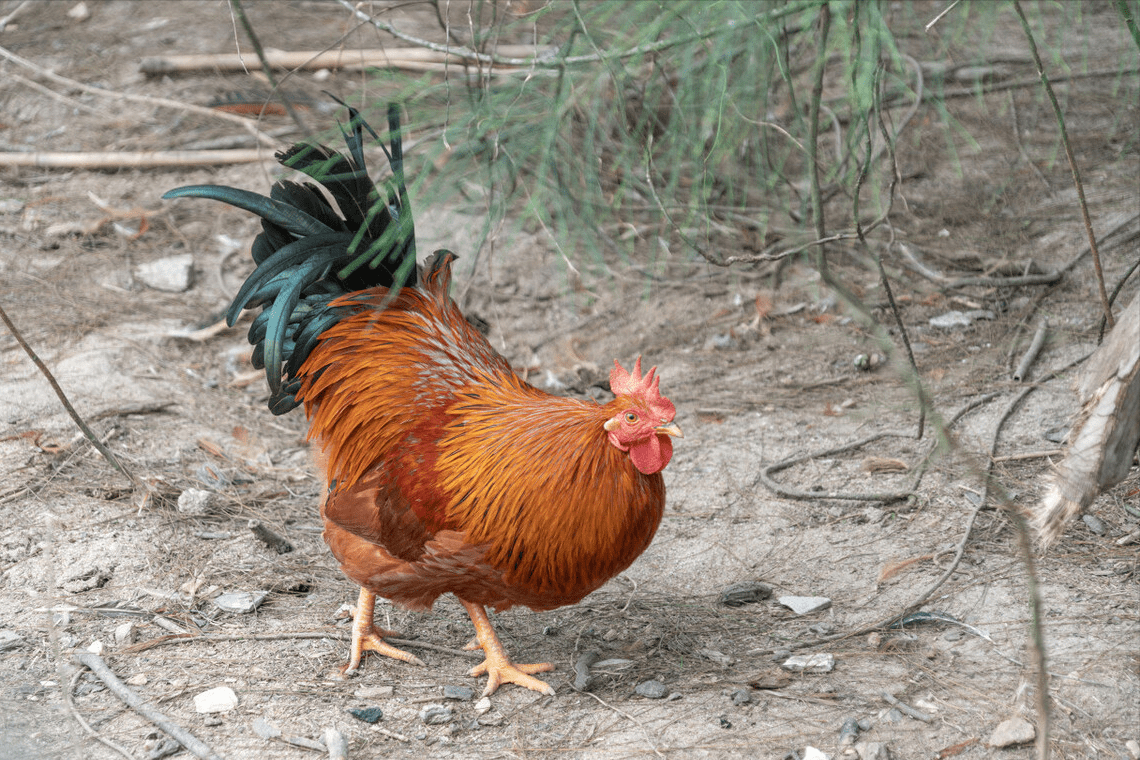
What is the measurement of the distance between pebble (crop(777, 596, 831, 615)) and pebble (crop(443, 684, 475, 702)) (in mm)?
1161

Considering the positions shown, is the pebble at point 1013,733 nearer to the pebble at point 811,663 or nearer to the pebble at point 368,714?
the pebble at point 811,663

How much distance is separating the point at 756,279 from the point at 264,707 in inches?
154

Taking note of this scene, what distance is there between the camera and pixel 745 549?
378 centimetres

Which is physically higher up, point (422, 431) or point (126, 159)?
point (126, 159)

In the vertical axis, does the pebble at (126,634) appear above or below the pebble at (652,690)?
above

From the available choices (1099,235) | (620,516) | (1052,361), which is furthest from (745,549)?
(1099,235)

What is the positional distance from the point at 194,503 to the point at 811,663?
256 centimetres

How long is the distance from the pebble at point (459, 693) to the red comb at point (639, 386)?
114cm

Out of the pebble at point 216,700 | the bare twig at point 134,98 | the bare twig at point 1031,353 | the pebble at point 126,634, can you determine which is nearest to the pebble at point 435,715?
the pebble at point 216,700

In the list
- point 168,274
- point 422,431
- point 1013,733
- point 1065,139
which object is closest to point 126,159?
point 168,274

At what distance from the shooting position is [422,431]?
3.13 m

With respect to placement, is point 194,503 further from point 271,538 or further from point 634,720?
point 634,720

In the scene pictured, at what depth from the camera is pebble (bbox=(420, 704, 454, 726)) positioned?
2.90 metres

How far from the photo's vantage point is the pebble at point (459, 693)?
3049 mm
